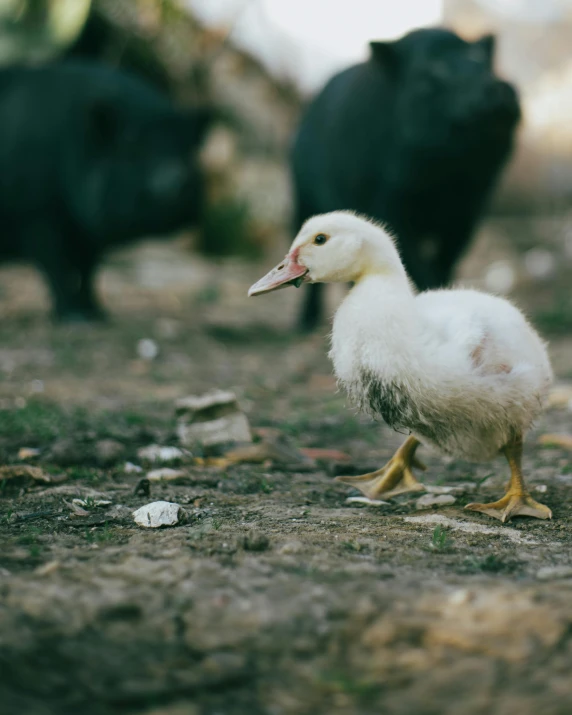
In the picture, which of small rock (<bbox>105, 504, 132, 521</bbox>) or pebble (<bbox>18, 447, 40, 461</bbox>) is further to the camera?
pebble (<bbox>18, 447, 40, 461</bbox>)

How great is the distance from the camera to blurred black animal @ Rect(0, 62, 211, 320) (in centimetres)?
741

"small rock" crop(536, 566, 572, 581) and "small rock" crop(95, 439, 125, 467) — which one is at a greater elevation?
"small rock" crop(95, 439, 125, 467)

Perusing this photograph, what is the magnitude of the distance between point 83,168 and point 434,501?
541cm

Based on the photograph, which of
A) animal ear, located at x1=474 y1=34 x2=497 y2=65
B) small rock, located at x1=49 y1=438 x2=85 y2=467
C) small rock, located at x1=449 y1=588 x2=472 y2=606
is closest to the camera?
small rock, located at x1=449 y1=588 x2=472 y2=606

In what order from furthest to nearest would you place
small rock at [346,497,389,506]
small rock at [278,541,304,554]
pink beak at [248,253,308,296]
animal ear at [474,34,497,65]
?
animal ear at [474,34,497,65] < small rock at [346,497,389,506] < pink beak at [248,253,308,296] < small rock at [278,541,304,554]

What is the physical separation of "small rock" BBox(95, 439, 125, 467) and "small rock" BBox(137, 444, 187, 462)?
0.27 feet

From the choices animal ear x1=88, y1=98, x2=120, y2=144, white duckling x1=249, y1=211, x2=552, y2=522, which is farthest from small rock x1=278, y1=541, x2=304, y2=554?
animal ear x1=88, y1=98, x2=120, y2=144

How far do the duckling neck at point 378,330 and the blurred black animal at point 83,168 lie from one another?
4.83 meters

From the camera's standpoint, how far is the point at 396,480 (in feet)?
10.3

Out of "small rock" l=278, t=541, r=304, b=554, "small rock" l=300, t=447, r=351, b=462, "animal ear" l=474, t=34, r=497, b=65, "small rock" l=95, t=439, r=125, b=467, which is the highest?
"animal ear" l=474, t=34, r=497, b=65

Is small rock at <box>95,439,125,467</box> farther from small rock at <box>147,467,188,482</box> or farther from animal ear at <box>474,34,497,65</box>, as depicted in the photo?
animal ear at <box>474,34,497,65</box>

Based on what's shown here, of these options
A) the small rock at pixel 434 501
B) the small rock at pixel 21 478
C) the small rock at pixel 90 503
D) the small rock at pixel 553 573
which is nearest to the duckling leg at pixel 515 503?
the small rock at pixel 434 501

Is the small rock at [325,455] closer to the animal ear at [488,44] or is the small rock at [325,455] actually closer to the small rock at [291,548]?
the small rock at [291,548]

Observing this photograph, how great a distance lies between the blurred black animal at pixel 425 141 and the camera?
5.59 m
